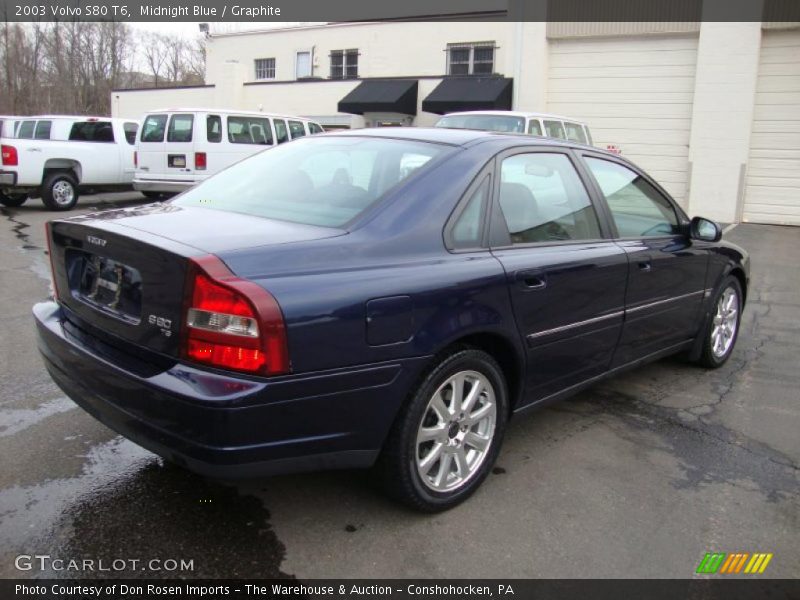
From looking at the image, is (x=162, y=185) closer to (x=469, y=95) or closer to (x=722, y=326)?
(x=469, y=95)

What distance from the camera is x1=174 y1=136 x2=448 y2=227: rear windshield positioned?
118 inches

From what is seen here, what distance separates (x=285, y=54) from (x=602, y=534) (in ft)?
82.0

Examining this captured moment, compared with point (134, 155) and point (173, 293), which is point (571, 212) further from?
point (134, 155)

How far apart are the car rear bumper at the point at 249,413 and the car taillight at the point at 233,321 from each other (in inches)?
2.6

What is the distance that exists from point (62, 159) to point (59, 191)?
63 centimetres

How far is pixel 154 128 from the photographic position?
1327cm

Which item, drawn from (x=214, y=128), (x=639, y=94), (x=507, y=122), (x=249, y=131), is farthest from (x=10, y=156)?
(x=639, y=94)

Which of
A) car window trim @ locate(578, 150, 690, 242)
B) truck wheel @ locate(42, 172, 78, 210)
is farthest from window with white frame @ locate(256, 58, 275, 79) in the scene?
car window trim @ locate(578, 150, 690, 242)

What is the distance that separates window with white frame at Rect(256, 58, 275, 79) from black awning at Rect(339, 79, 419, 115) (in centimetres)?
A: 597

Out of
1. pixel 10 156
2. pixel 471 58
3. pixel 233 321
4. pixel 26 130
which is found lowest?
pixel 233 321

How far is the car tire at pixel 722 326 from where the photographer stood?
489cm

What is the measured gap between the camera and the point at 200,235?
2.61m

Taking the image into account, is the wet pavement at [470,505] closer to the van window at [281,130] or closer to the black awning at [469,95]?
the van window at [281,130]

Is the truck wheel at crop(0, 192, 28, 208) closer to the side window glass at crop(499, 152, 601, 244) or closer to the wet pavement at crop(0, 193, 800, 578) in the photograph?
the wet pavement at crop(0, 193, 800, 578)
